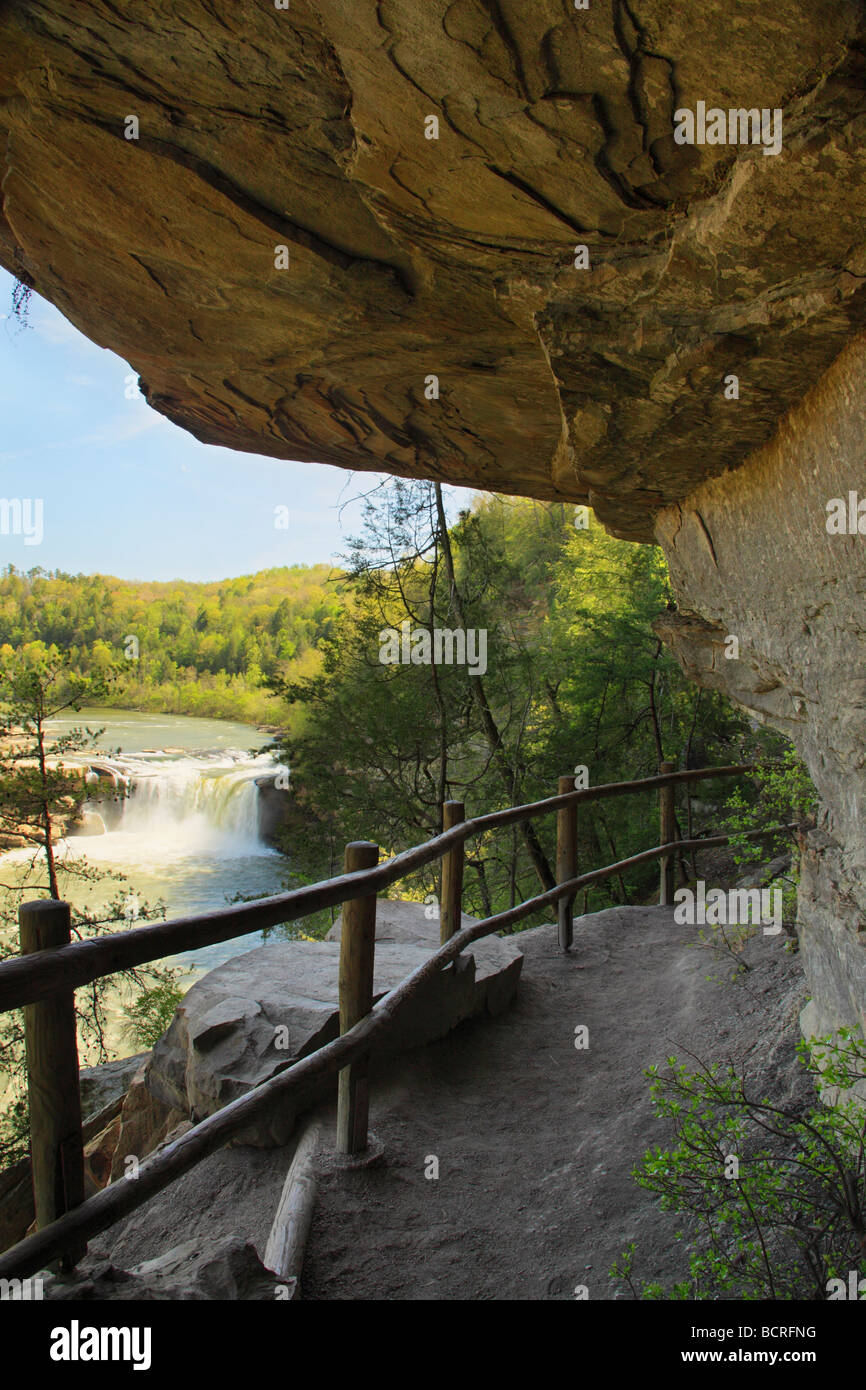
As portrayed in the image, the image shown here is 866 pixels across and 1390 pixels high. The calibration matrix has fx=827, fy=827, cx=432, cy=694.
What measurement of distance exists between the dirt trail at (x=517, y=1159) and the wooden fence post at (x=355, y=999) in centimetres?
13

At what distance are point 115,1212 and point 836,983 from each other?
8.76 feet

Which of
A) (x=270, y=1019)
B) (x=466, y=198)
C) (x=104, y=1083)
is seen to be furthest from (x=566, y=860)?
(x=104, y=1083)

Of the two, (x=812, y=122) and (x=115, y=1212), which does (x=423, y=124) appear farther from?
(x=115, y=1212)

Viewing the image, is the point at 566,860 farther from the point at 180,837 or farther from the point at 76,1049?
the point at 180,837

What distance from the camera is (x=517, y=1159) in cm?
310

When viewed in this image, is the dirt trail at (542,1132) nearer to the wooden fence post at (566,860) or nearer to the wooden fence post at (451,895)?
the wooden fence post at (566,860)

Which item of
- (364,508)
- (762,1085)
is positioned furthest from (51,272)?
(364,508)

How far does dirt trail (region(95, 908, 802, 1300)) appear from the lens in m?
2.48

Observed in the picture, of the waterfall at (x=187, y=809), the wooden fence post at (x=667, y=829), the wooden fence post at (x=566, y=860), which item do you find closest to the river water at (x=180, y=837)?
the waterfall at (x=187, y=809)

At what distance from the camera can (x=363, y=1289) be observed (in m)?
2.34

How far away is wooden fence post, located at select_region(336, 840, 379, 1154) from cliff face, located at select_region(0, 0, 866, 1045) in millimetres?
1806

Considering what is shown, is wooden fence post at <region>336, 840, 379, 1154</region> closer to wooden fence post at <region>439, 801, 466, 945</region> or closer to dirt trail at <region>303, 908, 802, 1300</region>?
dirt trail at <region>303, 908, 802, 1300</region>
